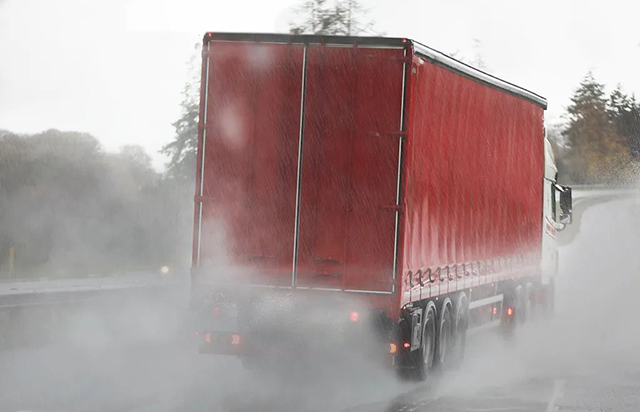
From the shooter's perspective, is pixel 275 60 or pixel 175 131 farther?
pixel 175 131

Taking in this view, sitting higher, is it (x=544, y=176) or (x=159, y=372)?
(x=544, y=176)

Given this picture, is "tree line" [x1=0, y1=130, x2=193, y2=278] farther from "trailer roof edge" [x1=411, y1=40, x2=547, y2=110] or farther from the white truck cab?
"trailer roof edge" [x1=411, y1=40, x2=547, y2=110]

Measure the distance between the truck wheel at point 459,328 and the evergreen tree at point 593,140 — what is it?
345 feet

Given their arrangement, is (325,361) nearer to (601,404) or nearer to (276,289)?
(276,289)

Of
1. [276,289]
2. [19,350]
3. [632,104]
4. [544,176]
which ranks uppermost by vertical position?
[632,104]

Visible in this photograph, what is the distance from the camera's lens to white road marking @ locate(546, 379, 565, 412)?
1311cm

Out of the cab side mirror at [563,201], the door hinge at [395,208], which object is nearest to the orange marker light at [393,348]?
the door hinge at [395,208]

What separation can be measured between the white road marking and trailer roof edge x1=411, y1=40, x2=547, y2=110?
3.82 meters

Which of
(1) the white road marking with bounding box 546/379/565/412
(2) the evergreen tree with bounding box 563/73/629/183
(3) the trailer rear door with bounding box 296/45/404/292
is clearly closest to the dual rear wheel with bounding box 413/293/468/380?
(1) the white road marking with bounding box 546/379/565/412

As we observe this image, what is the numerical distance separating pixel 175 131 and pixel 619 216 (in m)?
26.1

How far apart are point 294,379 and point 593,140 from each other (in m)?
133

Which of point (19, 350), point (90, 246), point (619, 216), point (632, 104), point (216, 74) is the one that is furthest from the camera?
point (632, 104)

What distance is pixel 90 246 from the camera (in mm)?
51156

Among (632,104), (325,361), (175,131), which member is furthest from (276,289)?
(632,104)
